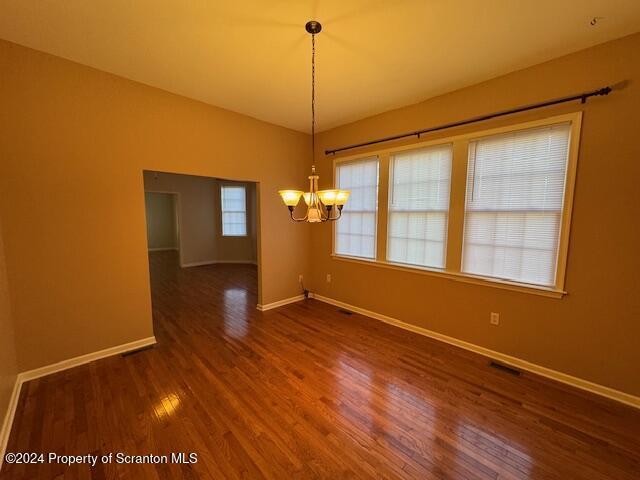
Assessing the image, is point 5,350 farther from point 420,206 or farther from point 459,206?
point 459,206

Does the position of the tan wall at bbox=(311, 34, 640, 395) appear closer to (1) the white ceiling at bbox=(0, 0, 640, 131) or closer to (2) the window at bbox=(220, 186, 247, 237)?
(1) the white ceiling at bbox=(0, 0, 640, 131)

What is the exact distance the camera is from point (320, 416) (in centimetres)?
190

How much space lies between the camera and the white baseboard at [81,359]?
228 centimetres

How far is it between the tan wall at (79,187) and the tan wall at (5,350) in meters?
0.08

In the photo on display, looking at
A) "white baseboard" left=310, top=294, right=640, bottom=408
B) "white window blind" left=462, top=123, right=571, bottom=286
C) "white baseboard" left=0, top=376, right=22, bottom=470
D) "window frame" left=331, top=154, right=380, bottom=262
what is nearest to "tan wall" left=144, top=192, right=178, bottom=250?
"window frame" left=331, top=154, right=380, bottom=262

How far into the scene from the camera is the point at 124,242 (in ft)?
8.87

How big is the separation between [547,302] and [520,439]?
1.27m

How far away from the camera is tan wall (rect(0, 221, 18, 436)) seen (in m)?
1.81

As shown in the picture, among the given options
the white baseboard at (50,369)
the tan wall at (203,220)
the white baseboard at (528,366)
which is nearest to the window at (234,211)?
→ the tan wall at (203,220)

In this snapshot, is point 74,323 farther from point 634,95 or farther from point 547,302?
point 634,95

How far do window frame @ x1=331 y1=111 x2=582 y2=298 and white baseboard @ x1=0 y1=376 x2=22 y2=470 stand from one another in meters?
3.56

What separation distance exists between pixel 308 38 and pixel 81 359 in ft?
11.8

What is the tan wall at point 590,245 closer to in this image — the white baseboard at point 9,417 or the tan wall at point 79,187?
the tan wall at point 79,187

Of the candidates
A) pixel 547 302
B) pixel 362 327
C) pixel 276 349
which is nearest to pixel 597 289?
pixel 547 302
